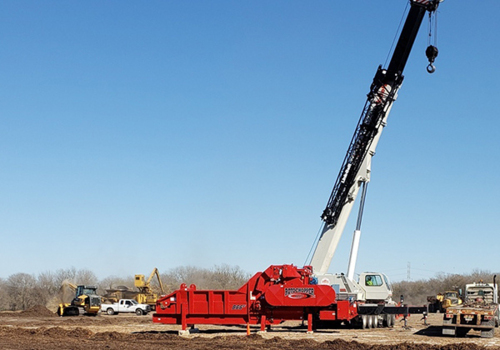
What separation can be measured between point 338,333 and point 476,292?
12.7 meters

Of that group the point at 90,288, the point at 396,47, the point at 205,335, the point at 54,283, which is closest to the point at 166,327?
the point at 205,335

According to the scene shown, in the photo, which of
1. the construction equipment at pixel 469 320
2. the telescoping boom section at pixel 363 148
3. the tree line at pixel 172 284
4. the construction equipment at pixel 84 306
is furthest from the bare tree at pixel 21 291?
the construction equipment at pixel 469 320

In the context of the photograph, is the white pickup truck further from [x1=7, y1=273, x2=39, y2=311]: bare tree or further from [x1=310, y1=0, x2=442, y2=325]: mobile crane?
[x1=7, y1=273, x2=39, y2=311]: bare tree

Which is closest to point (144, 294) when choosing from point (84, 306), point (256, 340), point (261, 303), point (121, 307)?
point (121, 307)

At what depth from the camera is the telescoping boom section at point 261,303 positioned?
976 inches

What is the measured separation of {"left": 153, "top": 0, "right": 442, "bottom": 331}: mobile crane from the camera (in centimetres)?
2488

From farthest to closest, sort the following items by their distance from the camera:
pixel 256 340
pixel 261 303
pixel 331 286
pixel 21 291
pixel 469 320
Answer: pixel 21 291
pixel 331 286
pixel 261 303
pixel 469 320
pixel 256 340

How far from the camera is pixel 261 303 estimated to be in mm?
24969

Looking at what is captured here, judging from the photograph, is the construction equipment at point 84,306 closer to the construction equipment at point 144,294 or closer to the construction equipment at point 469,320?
the construction equipment at point 144,294

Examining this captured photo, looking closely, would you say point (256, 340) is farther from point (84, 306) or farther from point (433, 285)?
point (433, 285)

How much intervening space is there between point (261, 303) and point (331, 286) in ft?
11.0

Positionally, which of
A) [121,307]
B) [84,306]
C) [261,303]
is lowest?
[121,307]

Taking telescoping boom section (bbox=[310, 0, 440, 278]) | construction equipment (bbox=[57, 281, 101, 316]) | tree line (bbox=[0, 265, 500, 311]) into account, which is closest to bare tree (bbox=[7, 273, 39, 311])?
tree line (bbox=[0, 265, 500, 311])

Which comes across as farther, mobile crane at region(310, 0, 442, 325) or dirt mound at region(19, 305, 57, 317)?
dirt mound at region(19, 305, 57, 317)
